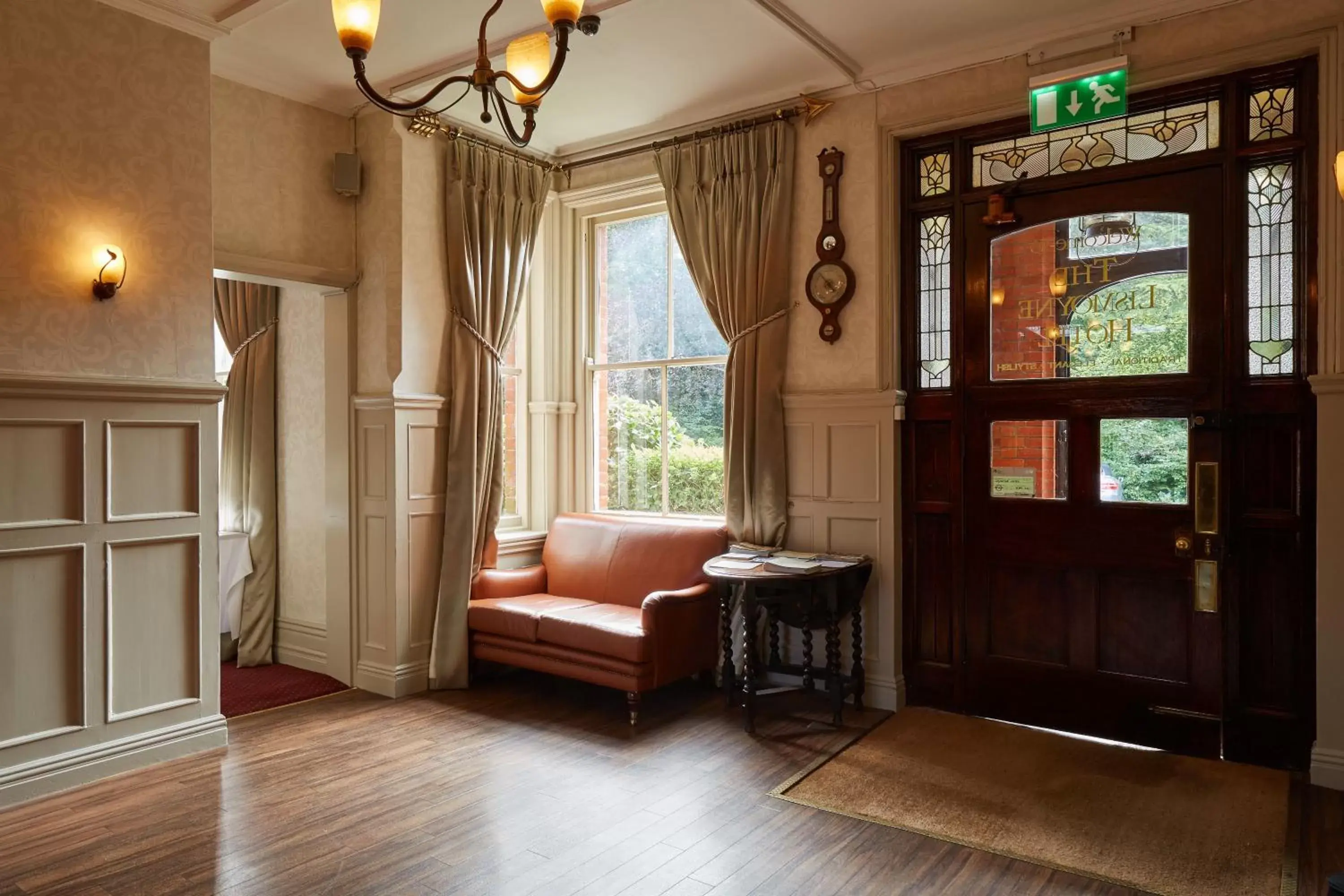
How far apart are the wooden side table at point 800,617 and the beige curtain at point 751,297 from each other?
0.44m

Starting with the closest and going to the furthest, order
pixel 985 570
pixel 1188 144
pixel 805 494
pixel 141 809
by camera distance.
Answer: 1. pixel 141 809
2. pixel 1188 144
3. pixel 985 570
4. pixel 805 494

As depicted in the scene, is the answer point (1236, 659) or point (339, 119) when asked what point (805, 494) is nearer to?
point (1236, 659)

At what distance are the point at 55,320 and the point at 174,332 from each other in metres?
0.43

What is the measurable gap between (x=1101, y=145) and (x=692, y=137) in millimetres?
2053

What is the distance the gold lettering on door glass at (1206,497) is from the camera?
11.9ft

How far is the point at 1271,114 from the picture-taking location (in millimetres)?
3561

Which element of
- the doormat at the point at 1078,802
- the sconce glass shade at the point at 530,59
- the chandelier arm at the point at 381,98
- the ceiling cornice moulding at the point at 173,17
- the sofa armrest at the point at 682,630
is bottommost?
the doormat at the point at 1078,802

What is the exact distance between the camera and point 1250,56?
351 cm

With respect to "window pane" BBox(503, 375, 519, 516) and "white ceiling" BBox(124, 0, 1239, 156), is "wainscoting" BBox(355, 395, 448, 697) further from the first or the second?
"white ceiling" BBox(124, 0, 1239, 156)

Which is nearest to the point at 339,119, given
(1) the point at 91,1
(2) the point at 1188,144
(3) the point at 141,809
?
(1) the point at 91,1

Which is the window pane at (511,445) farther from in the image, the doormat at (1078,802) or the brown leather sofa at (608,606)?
the doormat at (1078,802)

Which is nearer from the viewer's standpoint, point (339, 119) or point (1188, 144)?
point (1188, 144)

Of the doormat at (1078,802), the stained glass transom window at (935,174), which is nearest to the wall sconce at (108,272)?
the doormat at (1078,802)

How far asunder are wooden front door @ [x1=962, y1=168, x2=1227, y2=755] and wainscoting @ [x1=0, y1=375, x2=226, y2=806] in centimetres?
346
